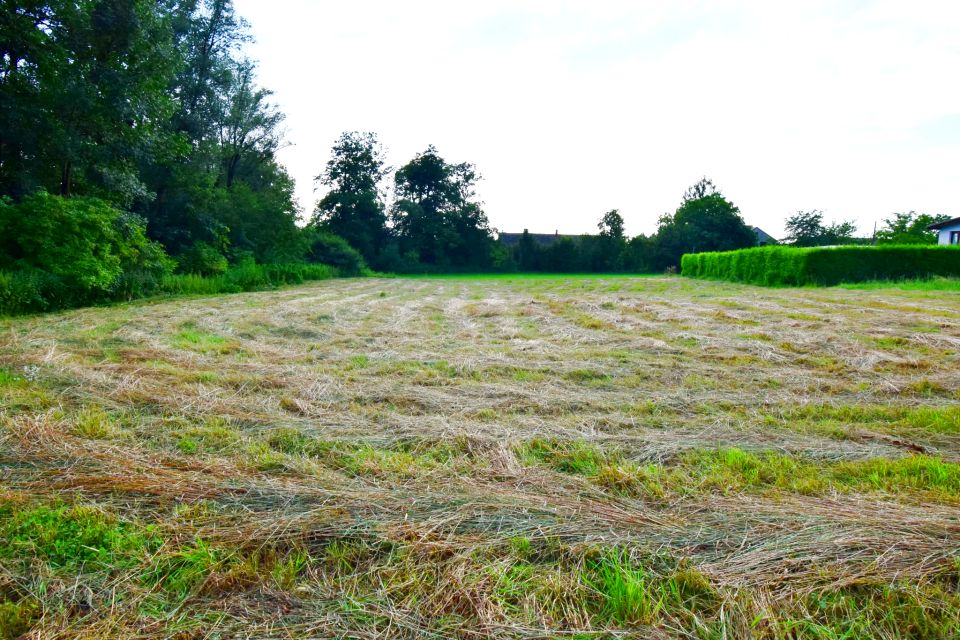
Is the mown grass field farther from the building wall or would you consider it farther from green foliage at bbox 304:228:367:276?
the building wall

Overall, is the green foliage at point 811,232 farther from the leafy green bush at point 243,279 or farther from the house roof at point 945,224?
the leafy green bush at point 243,279

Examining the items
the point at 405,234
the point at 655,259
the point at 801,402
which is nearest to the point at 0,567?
the point at 801,402

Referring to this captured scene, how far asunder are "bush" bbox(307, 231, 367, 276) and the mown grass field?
93.7ft

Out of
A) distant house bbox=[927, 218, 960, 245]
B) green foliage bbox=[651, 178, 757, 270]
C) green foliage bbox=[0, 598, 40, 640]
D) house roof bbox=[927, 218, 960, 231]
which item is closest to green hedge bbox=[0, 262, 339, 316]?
green foliage bbox=[0, 598, 40, 640]

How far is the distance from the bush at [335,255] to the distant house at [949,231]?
39.7 meters

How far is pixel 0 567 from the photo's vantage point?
1.89m

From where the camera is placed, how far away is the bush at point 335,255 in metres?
33.1

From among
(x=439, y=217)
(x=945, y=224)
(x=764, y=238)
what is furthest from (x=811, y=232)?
(x=439, y=217)

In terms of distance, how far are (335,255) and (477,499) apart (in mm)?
33376

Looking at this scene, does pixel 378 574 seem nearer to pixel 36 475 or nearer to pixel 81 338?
pixel 36 475

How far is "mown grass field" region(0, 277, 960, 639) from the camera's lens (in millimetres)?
1729

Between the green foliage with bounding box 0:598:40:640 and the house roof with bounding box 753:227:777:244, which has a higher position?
Result: the house roof with bounding box 753:227:777:244

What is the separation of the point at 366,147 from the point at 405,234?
8499mm

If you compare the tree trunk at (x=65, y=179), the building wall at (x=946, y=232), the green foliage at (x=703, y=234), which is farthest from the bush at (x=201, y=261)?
the building wall at (x=946, y=232)
